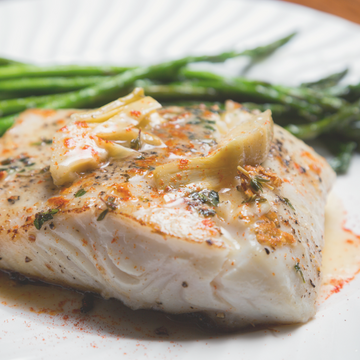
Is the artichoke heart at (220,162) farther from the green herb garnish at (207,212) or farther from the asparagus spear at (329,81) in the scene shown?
the asparagus spear at (329,81)

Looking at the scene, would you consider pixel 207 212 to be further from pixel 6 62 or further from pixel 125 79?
pixel 6 62

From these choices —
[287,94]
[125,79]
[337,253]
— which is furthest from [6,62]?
[337,253]

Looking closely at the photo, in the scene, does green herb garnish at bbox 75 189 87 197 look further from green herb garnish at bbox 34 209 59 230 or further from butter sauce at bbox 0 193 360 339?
butter sauce at bbox 0 193 360 339

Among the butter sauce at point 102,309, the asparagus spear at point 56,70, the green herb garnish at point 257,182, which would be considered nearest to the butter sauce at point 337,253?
the butter sauce at point 102,309

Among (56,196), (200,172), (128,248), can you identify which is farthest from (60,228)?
(200,172)

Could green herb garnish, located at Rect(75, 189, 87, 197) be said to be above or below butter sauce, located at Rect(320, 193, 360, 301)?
above

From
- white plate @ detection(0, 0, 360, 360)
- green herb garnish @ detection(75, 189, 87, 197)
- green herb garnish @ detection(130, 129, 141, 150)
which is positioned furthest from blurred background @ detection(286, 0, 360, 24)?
green herb garnish @ detection(75, 189, 87, 197)
